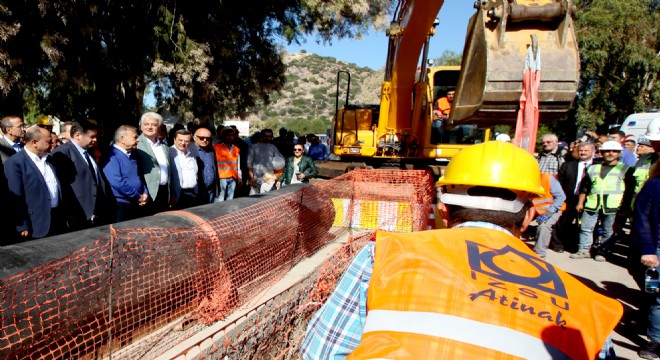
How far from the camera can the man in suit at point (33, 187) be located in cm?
389

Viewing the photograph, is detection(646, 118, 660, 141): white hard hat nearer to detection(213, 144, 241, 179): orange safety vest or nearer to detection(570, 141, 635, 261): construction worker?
detection(570, 141, 635, 261): construction worker

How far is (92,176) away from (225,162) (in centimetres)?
282

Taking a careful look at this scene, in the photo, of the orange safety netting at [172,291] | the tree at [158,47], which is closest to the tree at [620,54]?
the tree at [158,47]

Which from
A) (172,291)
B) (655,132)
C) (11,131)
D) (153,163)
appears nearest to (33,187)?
(153,163)

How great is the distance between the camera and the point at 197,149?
6105 millimetres

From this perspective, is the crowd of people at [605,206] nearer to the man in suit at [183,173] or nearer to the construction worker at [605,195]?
the construction worker at [605,195]

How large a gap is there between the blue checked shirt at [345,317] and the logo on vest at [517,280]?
14.8 inches

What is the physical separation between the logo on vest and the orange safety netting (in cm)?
130

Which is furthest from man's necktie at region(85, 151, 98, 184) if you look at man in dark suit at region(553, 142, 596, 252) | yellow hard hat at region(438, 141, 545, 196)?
man in dark suit at region(553, 142, 596, 252)

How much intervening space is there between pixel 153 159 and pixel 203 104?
272 inches

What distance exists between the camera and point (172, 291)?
3574 millimetres

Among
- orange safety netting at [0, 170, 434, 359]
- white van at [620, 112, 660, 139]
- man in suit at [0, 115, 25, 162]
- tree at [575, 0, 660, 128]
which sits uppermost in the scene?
tree at [575, 0, 660, 128]

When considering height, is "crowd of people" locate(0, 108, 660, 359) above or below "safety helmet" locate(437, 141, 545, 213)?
below

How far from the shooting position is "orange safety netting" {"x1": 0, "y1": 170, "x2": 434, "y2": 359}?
8.54 ft
